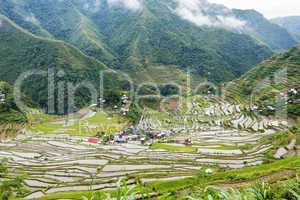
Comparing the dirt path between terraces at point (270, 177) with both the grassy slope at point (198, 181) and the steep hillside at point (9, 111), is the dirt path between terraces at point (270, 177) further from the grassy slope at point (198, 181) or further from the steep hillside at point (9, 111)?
the steep hillside at point (9, 111)

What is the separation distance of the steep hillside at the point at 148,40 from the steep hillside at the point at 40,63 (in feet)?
86.4

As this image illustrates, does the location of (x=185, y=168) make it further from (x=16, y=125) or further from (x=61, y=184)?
(x=16, y=125)

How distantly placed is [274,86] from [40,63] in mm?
70727

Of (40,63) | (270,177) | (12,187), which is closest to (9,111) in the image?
(12,187)

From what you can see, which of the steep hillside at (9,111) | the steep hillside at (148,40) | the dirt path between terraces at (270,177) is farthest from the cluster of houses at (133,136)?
the steep hillside at (148,40)

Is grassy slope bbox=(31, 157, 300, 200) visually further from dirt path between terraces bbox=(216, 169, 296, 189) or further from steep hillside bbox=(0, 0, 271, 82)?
steep hillside bbox=(0, 0, 271, 82)

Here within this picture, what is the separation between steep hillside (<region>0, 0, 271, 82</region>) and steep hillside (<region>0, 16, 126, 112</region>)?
86.4 feet

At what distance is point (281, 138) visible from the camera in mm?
32125

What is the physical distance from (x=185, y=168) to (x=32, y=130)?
1274 inches

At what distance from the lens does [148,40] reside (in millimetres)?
164125

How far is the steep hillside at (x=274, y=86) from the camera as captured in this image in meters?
52.8

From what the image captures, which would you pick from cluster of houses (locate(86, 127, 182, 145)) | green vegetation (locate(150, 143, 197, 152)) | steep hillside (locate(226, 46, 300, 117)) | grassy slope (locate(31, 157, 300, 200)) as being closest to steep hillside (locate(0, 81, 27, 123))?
cluster of houses (locate(86, 127, 182, 145))

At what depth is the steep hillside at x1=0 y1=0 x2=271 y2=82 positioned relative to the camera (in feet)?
489

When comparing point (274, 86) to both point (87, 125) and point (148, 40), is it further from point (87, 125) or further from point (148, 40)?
point (148, 40)
